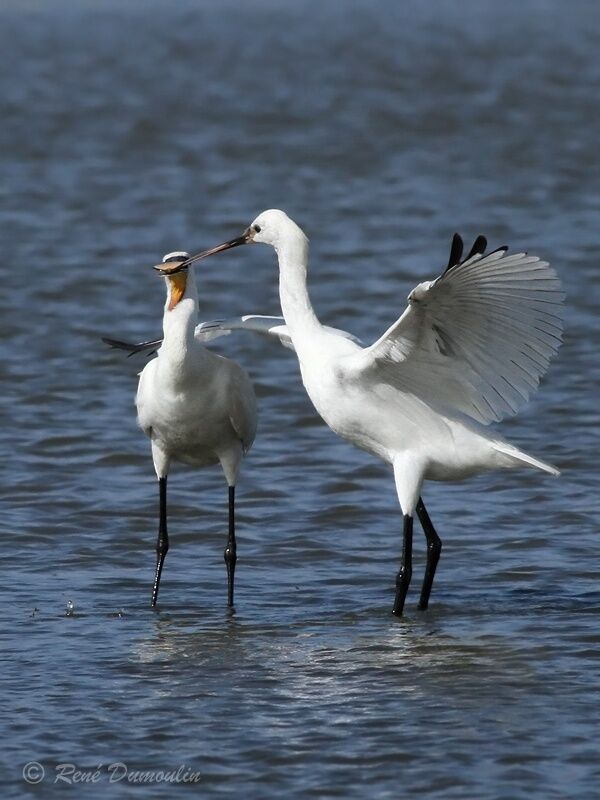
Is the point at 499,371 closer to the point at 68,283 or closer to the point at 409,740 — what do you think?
the point at 409,740

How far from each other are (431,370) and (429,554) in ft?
3.93

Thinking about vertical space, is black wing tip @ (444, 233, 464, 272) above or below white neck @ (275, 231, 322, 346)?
above

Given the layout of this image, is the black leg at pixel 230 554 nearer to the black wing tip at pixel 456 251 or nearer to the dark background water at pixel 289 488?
the dark background water at pixel 289 488

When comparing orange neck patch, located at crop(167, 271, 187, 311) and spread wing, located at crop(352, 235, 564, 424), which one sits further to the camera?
orange neck patch, located at crop(167, 271, 187, 311)

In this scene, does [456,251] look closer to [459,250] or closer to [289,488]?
[459,250]

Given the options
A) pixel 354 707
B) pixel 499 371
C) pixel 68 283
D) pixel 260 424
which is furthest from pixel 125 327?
pixel 354 707

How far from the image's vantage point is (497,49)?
1345 inches

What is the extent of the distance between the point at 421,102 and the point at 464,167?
4.53 m

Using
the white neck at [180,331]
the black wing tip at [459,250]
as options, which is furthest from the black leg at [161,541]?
the black wing tip at [459,250]

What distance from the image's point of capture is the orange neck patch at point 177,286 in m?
10.4

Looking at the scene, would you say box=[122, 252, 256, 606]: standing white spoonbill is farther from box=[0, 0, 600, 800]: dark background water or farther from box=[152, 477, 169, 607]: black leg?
box=[0, 0, 600, 800]: dark background water

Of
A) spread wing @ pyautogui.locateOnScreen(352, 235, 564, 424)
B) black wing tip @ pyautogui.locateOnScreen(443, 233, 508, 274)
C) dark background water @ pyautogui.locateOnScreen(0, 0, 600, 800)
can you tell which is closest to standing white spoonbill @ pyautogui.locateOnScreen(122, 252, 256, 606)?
dark background water @ pyautogui.locateOnScreen(0, 0, 600, 800)

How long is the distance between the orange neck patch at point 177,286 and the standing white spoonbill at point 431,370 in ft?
1.41

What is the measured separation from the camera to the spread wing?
8.94 meters
